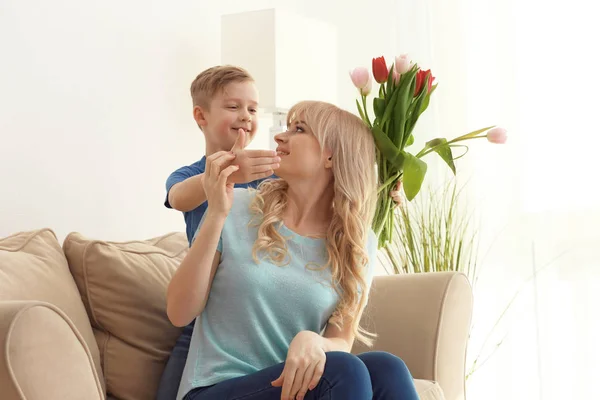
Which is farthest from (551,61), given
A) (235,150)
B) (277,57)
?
(235,150)

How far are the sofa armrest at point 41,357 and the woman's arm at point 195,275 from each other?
1.07 ft

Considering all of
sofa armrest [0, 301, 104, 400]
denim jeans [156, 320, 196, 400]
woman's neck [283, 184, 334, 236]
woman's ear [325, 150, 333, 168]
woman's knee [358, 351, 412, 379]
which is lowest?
denim jeans [156, 320, 196, 400]

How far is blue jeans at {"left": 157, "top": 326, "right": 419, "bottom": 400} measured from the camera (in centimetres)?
143

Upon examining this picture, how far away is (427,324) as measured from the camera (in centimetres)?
205

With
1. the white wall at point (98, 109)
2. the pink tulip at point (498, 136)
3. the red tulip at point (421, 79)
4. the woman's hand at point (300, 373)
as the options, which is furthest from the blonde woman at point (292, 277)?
the white wall at point (98, 109)

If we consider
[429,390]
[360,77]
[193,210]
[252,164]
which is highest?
[360,77]

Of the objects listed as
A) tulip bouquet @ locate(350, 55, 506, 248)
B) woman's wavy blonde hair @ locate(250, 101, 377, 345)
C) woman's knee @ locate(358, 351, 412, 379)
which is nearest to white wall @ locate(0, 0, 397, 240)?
woman's wavy blonde hair @ locate(250, 101, 377, 345)

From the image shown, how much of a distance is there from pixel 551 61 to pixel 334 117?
1.72 meters

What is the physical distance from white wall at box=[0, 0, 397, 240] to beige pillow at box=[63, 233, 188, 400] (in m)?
0.62

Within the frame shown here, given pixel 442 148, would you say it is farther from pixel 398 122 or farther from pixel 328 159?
pixel 328 159

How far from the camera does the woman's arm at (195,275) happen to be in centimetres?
160

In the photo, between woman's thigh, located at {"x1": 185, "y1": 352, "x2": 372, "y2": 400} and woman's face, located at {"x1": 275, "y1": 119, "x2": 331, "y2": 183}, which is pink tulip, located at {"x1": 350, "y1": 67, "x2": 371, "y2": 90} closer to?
woman's face, located at {"x1": 275, "y1": 119, "x2": 331, "y2": 183}

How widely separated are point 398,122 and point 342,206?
286 millimetres

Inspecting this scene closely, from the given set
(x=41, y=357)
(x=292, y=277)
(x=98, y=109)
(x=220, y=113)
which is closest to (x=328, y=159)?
(x=292, y=277)
